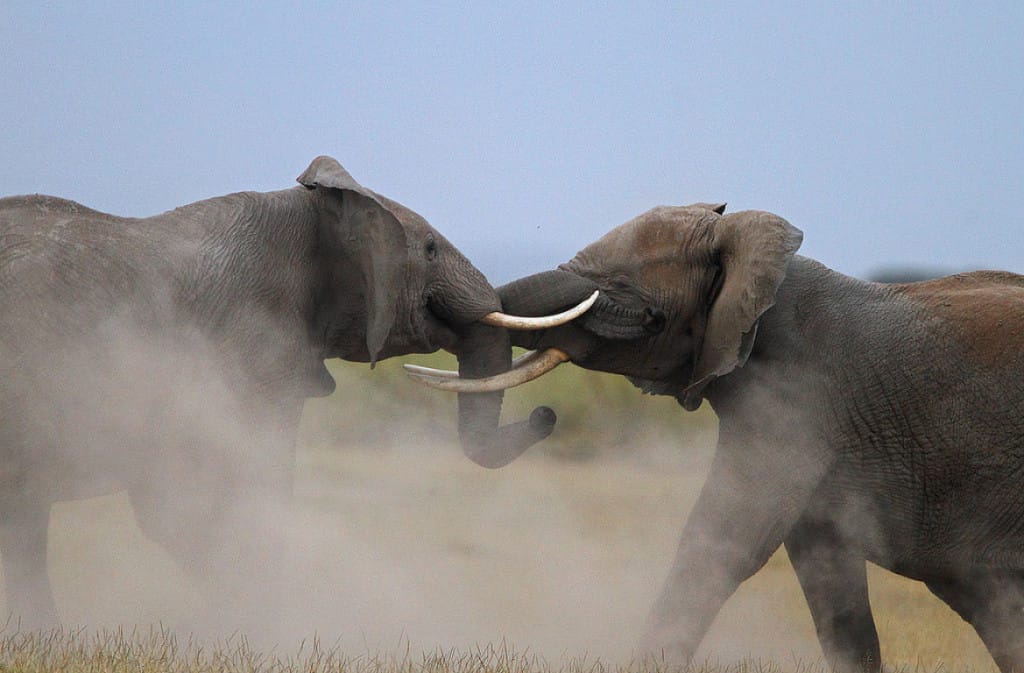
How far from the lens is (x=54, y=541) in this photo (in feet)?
36.1

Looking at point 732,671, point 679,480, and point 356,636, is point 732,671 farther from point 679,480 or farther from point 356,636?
point 679,480

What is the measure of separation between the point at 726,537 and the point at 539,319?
157cm

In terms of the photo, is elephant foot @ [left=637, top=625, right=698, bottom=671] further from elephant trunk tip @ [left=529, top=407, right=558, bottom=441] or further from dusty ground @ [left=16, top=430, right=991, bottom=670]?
elephant trunk tip @ [left=529, top=407, right=558, bottom=441]

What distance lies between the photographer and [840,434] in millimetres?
8461

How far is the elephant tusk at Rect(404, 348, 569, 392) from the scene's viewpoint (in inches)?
349

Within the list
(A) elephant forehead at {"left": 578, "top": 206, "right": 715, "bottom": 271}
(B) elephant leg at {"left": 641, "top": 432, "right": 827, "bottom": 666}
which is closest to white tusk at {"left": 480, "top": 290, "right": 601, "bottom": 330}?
(A) elephant forehead at {"left": 578, "top": 206, "right": 715, "bottom": 271}

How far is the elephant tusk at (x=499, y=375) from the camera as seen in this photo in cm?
886

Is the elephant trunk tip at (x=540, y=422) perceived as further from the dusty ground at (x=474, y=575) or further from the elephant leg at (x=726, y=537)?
the dusty ground at (x=474, y=575)

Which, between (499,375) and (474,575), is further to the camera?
(474,575)

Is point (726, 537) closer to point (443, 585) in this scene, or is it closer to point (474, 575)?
point (443, 585)

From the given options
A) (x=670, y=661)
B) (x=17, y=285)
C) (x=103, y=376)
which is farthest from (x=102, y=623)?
(x=670, y=661)

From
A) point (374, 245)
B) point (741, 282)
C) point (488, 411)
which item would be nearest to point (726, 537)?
point (741, 282)

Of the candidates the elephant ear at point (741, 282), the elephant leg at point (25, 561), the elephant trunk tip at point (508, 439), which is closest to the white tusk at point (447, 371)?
the elephant trunk tip at point (508, 439)

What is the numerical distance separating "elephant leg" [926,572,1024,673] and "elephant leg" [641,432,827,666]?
42.9 inches
